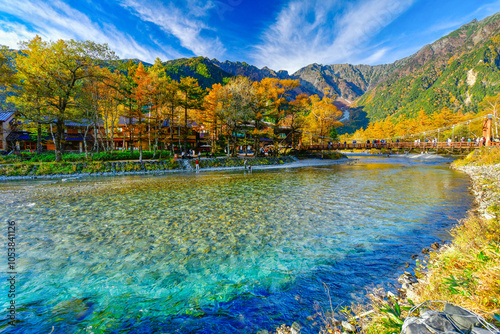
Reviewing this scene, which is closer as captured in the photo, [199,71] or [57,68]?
[57,68]

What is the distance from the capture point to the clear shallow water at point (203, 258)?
418 centimetres

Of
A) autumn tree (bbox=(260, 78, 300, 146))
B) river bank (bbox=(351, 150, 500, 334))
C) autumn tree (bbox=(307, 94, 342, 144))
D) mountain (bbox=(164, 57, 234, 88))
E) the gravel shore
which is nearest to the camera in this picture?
river bank (bbox=(351, 150, 500, 334))

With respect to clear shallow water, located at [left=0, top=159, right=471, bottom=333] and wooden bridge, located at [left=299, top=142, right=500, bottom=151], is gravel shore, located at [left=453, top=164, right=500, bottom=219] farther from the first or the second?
wooden bridge, located at [left=299, top=142, right=500, bottom=151]

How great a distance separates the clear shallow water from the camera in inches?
165

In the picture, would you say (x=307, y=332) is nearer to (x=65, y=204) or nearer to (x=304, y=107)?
(x=65, y=204)

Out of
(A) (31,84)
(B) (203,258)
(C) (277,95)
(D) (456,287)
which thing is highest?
(C) (277,95)

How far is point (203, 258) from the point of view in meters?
6.47

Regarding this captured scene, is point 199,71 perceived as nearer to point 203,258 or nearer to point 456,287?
point 203,258

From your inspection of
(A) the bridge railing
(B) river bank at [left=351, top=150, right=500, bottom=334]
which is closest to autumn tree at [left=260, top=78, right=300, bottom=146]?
(A) the bridge railing

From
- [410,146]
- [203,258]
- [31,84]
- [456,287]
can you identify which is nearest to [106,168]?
[31,84]

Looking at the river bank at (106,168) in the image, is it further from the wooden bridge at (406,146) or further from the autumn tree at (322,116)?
the autumn tree at (322,116)

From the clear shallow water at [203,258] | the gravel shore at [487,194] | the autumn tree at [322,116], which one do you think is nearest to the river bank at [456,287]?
the clear shallow water at [203,258]

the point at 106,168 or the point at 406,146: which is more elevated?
the point at 406,146

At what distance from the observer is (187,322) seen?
3990 millimetres
